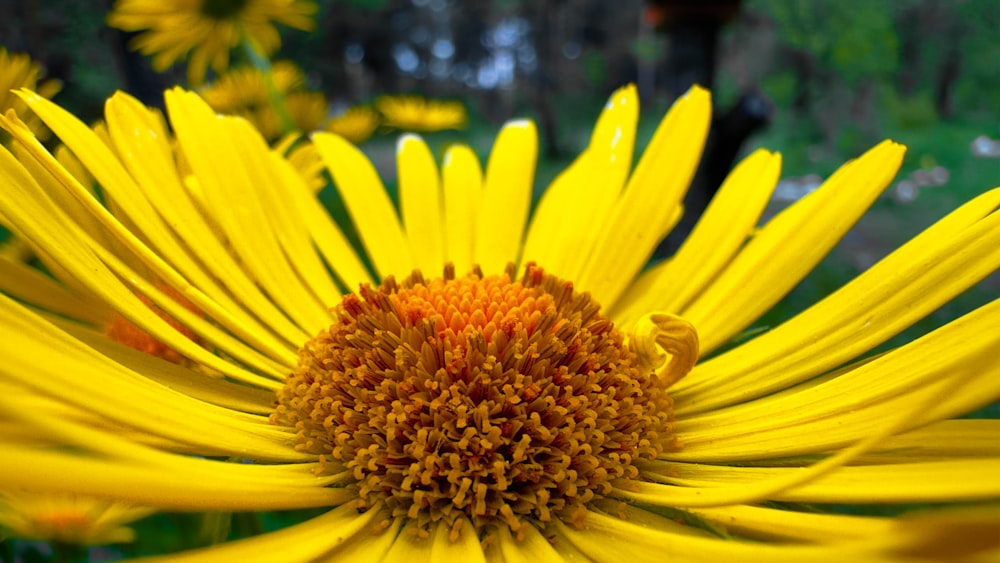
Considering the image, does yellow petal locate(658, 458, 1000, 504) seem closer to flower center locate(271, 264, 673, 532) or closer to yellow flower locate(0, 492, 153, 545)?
flower center locate(271, 264, 673, 532)

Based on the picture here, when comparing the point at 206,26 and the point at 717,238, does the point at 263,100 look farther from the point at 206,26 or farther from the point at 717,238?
the point at 717,238

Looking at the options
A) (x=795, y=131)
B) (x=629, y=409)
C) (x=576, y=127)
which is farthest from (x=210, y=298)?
(x=576, y=127)

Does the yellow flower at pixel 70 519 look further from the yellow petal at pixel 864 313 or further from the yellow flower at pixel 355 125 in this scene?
the yellow flower at pixel 355 125

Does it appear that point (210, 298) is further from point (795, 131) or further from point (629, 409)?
point (795, 131)

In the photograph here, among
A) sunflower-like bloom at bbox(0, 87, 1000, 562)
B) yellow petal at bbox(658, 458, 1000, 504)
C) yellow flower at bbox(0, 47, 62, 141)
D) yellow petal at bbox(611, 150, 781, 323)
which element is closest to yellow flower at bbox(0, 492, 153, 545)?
sunflower-like bloom at bbox(0, 87, 1000, 562)

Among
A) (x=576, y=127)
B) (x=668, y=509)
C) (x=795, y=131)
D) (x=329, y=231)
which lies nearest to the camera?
(x=668, y=509)

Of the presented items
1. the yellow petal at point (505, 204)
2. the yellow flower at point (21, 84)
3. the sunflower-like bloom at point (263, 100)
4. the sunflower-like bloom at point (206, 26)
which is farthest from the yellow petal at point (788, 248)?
the sunflower-like bloom at point (263, 100)

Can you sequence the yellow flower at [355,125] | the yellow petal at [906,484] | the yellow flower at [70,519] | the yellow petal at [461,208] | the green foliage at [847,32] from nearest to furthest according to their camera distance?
the yellow petal at [906,484]
the yellow flower at [70,519]
the yellow petal at [461,208]
the green foliage at [847,32]
the yellow flower at [355,125]
